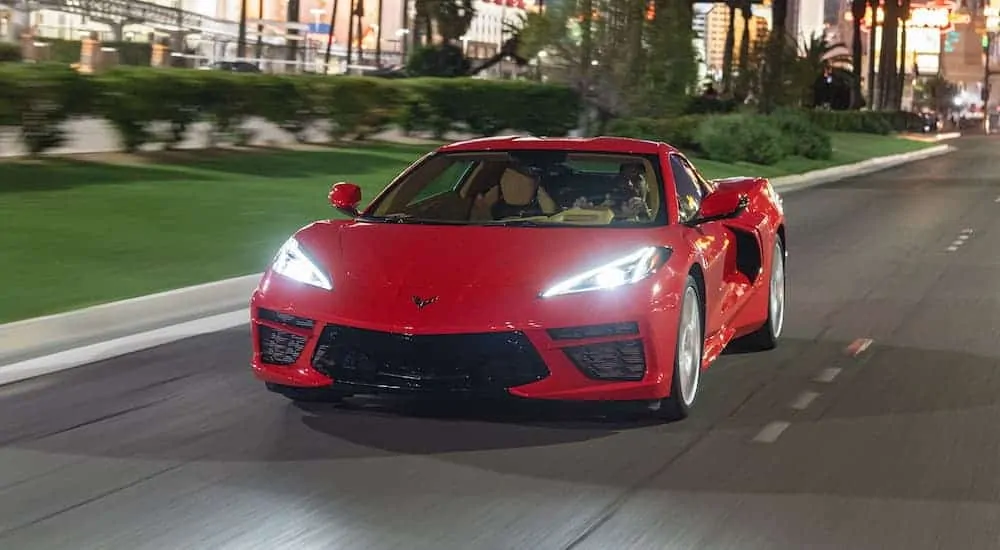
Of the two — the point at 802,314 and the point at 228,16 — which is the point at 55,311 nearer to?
the point at 802,314

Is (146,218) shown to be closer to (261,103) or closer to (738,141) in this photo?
(261,103)

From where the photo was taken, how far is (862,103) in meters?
88.8

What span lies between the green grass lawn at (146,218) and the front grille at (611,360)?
4.74m

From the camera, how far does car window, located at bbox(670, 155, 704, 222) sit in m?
8.59

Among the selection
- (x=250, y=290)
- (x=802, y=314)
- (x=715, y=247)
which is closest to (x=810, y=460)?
(x=715, y=247)

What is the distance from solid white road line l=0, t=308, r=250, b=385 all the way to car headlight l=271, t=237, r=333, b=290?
211cm

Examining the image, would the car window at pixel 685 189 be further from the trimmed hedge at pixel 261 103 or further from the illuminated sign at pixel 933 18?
the illuminated sign at pixel 933 18

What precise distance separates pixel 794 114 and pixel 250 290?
34.2 metres

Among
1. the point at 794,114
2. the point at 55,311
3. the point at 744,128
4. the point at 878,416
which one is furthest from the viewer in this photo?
the point at 794,114

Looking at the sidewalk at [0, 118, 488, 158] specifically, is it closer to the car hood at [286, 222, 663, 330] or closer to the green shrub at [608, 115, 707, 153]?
the green shrub at [608, 115, 707, 153]

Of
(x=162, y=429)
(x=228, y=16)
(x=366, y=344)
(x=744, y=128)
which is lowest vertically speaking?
(x=162, y=429)

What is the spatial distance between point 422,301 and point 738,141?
30.0m

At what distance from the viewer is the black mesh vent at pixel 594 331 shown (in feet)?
23.1

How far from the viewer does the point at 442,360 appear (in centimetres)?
702
